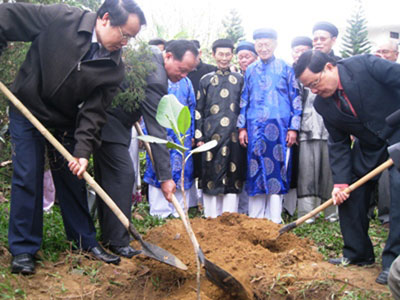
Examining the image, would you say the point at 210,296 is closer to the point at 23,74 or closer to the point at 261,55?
the point at 23,74

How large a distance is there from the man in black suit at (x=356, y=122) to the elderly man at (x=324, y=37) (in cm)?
170

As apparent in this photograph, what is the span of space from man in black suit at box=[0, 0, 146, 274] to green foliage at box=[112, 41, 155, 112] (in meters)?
0.31

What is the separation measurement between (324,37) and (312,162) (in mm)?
1414

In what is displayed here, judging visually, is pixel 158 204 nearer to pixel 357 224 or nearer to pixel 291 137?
pixel 291 137

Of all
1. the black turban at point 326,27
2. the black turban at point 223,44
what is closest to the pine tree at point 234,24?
the black turban at point 223,44

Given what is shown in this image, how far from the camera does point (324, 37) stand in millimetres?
5055

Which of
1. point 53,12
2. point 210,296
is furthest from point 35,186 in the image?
point 210,296

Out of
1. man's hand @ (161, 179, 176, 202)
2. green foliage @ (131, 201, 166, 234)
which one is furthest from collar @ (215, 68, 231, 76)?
man's hand @ (161, 179, 176, 202)

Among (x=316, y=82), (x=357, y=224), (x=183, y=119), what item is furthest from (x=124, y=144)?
(x=357, y=224)

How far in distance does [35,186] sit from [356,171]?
7.88 ft

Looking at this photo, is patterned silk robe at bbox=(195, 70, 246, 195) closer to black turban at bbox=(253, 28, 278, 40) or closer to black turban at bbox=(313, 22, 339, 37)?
black turban at bbox=(253, 28, 278, 40)

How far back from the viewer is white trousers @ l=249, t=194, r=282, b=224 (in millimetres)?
4891

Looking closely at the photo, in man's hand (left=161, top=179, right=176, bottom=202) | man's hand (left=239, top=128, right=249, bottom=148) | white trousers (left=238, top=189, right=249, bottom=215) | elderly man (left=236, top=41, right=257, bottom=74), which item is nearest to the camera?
man's hand (left=161, top=179, right=176, bottom=202)

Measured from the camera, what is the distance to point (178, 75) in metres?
3.67
